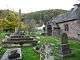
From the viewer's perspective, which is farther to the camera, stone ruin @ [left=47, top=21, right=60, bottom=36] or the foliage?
the foliage

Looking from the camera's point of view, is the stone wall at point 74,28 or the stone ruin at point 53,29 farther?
the stone ruin at point 53,29

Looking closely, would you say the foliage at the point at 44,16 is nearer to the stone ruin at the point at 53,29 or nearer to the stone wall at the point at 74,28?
the stone ruin at the point at 53,29

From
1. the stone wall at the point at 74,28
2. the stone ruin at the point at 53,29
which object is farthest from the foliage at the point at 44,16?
the stone wall at the point at 74,28

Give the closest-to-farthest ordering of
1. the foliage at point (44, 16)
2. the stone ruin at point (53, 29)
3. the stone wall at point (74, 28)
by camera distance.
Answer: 1. the stone wall at point (74, 28)
2. the stone ruin at point (53, 29)
3. the foliage at point (44, 16)

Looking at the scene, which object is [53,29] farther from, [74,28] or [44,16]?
[44,16]

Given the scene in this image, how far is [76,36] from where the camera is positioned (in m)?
37.0

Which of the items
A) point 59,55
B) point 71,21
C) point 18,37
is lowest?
point 59,55

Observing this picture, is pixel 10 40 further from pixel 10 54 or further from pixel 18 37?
pixel 10 54

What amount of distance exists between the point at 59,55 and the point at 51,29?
32.3m

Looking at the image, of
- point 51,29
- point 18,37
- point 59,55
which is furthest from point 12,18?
point 59,55

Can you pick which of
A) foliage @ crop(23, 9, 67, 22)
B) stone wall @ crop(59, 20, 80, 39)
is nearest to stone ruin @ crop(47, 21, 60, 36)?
stone wall @ crop(59, 20, 80, 39)

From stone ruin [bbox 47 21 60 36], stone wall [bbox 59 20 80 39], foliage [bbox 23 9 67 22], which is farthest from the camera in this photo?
foliage [bbox 23 9 67 22]

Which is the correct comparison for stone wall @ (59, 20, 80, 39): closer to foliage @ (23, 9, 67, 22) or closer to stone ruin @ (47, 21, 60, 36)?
stone ruin @ (47, 21, 60, 36)

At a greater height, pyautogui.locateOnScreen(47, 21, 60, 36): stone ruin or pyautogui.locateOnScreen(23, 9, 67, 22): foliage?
pyautogui.locateOnScreen(23, 9, 67, 22): foliage
